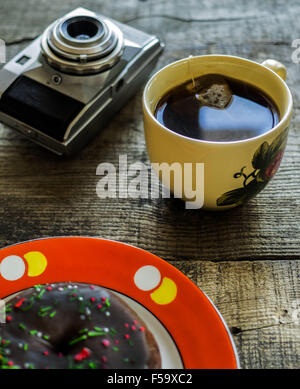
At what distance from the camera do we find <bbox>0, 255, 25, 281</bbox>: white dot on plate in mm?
458

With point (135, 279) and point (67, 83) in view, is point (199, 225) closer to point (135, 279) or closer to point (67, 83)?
point (135, 279)

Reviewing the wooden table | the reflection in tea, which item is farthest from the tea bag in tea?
the wooden table

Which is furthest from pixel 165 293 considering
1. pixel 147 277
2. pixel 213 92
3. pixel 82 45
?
pixel 82 45

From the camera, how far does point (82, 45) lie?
0.61 metres

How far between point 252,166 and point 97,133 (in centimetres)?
26

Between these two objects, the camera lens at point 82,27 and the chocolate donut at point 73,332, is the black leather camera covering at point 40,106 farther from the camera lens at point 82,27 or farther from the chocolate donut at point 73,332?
the chocolate donut at point 73,332

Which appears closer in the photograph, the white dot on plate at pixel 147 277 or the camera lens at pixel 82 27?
the white dot on plate at pixel 147 277

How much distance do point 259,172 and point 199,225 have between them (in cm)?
10

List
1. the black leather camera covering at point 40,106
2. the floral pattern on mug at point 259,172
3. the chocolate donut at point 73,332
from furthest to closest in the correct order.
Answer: the black leather camera covering at point 40,106 < the floral pattern on mug at point 259,172 < the chocolate donut at point 73,332

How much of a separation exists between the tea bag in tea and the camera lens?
185 millimetres

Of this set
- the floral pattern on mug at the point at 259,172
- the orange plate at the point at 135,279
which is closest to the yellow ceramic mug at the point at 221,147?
the floral pattern on mug at the point at 259,172

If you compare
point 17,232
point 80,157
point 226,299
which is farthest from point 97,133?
point 226,299

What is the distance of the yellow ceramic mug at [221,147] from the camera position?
47 centimetres
